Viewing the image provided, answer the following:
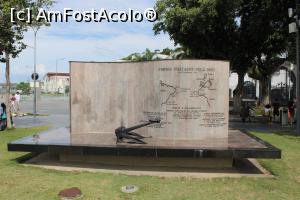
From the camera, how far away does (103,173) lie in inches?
373

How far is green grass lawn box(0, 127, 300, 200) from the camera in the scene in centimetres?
782

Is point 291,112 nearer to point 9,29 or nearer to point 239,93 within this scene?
point 239,93

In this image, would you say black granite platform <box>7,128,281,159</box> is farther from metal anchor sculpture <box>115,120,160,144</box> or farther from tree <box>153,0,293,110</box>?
tree <box>153,0,293,110</box>

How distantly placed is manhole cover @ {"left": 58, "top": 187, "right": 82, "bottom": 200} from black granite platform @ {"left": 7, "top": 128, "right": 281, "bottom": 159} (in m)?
1.77

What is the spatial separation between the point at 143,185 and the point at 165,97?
128 inches

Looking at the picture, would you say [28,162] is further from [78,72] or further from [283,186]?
[283,186]

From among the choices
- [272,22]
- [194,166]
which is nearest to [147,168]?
[194,166]

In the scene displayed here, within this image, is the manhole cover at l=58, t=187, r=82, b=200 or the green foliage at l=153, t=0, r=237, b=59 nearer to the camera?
the manhole cover at l=58, t=187, r=82, b=200

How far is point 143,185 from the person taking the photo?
27.7 feet

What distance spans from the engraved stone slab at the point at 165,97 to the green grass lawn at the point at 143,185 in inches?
82.4

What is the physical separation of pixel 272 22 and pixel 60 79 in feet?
369

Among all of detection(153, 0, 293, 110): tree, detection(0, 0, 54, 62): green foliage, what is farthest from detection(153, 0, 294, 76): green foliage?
detection(0, 0, 54, 62): green foliage

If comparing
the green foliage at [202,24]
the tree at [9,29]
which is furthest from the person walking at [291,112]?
the tree at [9,29]

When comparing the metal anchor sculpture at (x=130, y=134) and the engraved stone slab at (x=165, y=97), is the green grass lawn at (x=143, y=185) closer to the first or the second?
the metal anchor sculpture at (x=130, y=134)
